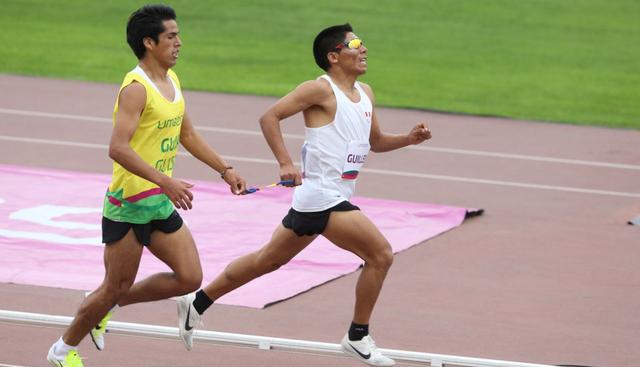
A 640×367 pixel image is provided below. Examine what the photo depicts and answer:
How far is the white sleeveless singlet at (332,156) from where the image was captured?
8.48m

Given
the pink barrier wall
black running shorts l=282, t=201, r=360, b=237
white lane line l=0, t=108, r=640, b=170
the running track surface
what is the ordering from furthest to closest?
white lane line l=0, t=108, r=640, b=170 < the pink barrier wall < the running track surface < black running shorts l=282, t=201, r=360, b=237

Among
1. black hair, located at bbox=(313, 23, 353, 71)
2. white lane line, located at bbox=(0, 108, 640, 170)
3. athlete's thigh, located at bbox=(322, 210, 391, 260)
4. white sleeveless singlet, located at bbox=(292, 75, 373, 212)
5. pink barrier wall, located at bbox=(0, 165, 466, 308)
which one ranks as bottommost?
white lane line, located at bbox=(0, 108, 640, 170)

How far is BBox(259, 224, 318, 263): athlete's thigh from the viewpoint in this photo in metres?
8.61

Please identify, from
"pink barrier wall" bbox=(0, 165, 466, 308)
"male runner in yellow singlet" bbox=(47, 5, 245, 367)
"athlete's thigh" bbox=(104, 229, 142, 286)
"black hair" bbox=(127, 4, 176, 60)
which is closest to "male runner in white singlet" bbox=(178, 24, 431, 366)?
"male runner in yellow singlet" bbox=(47, 5, 245, 367)

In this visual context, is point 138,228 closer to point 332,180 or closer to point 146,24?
point 146,24

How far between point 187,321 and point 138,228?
88 cm

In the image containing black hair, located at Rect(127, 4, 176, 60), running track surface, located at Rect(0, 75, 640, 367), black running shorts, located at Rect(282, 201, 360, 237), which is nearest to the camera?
black hair, located at Rect(127, 4, 176, 60)

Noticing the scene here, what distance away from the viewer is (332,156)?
848 centimetres

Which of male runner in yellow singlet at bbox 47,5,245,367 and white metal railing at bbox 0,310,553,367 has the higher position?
male runner in yellow singlet at bbox 47,5,245,367

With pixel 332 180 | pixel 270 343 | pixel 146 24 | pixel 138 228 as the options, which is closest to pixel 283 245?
pixel 332 180

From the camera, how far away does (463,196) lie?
47.3ft

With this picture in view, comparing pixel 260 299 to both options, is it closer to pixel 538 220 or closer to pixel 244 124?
pixel 538 220

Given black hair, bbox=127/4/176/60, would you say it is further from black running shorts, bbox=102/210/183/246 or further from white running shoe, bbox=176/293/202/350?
white running shoe, bbox=176/293/202/350

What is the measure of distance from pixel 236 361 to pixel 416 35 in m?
17.8
